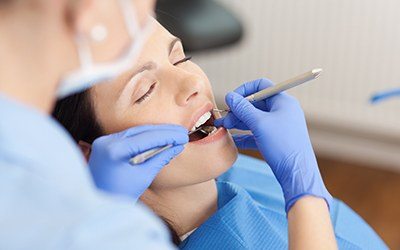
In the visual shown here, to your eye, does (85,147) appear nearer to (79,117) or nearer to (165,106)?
(79,117)

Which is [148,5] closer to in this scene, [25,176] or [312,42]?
[25,176]

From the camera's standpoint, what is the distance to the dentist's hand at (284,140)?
143 centimetres

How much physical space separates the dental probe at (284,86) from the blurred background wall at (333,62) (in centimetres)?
133

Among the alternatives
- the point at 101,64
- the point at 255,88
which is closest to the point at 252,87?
the point at 255,88

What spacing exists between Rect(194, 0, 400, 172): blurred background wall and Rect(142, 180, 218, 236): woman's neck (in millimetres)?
1323

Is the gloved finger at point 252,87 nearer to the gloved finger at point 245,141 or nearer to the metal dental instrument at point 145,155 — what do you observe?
the gloved finger at point 245,141

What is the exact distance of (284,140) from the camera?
1.48m

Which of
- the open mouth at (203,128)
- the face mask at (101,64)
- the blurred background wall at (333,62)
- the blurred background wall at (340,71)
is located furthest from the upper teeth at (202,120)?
the blurred background wall at (333,62)

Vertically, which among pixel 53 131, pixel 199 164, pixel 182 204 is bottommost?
pixel 182 204

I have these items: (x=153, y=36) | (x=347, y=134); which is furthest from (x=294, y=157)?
(x=347, y=134)

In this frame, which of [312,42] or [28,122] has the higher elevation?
[28,122]

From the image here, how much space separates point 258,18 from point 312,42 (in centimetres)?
23

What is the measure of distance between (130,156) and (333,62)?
1.83 meters

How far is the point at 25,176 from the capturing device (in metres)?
0.88
